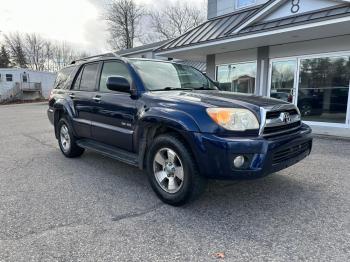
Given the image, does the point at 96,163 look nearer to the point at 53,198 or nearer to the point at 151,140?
the point at 53,198

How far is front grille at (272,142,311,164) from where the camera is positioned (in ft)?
10.5

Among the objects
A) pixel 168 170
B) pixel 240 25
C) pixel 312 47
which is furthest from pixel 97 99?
pixel 312 47

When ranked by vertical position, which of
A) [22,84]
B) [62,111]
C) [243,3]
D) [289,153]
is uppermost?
[243,3]

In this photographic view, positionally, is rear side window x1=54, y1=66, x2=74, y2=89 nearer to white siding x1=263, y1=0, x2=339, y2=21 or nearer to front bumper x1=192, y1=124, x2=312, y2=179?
front bumper x1=192, y1=124, x2=312, y2=179

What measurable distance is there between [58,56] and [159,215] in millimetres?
68122

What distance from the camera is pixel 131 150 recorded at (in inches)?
163

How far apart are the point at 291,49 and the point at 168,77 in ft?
23.9

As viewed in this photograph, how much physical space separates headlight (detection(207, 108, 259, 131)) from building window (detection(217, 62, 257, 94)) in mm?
8778

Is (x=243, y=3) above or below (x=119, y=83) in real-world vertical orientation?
above

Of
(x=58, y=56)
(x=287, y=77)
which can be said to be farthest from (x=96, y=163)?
(x=58, y=56)

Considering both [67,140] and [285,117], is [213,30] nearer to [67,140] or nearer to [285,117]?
[67,140]

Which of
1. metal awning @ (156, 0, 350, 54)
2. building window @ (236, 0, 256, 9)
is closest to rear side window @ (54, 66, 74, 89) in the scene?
metal awning @ (156, 0, 350, 54)

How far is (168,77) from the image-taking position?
14.6 feet

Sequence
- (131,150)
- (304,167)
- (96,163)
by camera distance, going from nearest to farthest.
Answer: (131,150) → (304,167) → (96,163)
